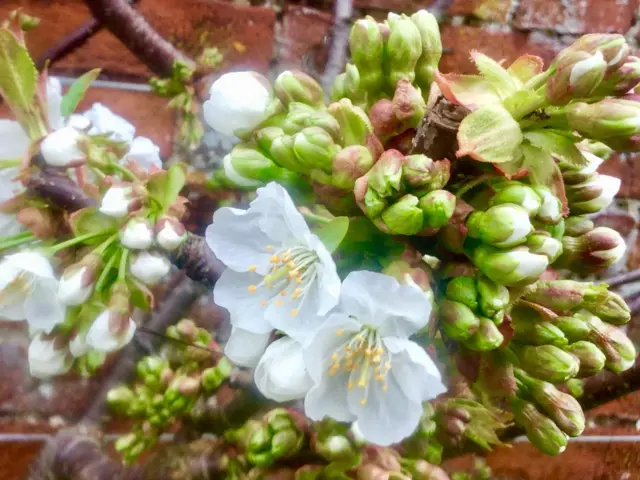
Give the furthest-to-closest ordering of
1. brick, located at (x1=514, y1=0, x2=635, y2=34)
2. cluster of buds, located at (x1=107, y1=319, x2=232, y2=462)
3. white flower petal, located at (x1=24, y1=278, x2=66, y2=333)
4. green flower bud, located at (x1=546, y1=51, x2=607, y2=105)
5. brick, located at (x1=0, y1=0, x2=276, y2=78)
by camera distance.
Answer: brick, located at (x1=514, y1=0, x2=635, y2=34) < brick, located at (x1=0, y1=0, x2=276, y2=78) < cluster of buds, located at (x1=107, y1=319, x2=232, y2=462) < white flower petal, located at (x1=24, y1=278, x2=66, y2=333) < green flower bud, located at (x1=546, y1=51, x2=607, y2=105)

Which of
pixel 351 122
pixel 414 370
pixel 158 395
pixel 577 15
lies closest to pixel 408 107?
pixel 351 122

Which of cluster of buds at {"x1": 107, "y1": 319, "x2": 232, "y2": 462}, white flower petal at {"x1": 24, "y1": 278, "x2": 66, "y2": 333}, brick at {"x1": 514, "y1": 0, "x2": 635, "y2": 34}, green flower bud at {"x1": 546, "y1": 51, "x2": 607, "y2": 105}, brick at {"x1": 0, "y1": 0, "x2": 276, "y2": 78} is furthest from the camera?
brick at {"x1": 514, "y1": 0, "x2": 635, "y2": 34}

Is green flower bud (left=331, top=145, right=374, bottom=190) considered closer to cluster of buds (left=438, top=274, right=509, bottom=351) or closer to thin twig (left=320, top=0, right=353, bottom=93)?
cluster of buds (left=438, top=274, right=509, bottom=351)

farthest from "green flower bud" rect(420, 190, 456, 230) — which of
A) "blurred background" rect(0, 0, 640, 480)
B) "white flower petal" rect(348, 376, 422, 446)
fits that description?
"blurred background" rect(0, 0, 640, 480)

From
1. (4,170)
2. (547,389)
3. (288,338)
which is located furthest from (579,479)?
(4,170)

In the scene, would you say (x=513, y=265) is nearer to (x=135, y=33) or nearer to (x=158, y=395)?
(x=158, y=395)

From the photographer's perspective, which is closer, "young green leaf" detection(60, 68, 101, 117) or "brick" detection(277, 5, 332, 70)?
"young green leaf" detection(60, 68, 101, 117)

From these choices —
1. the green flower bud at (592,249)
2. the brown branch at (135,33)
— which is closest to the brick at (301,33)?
the brown branch at (135,33)
